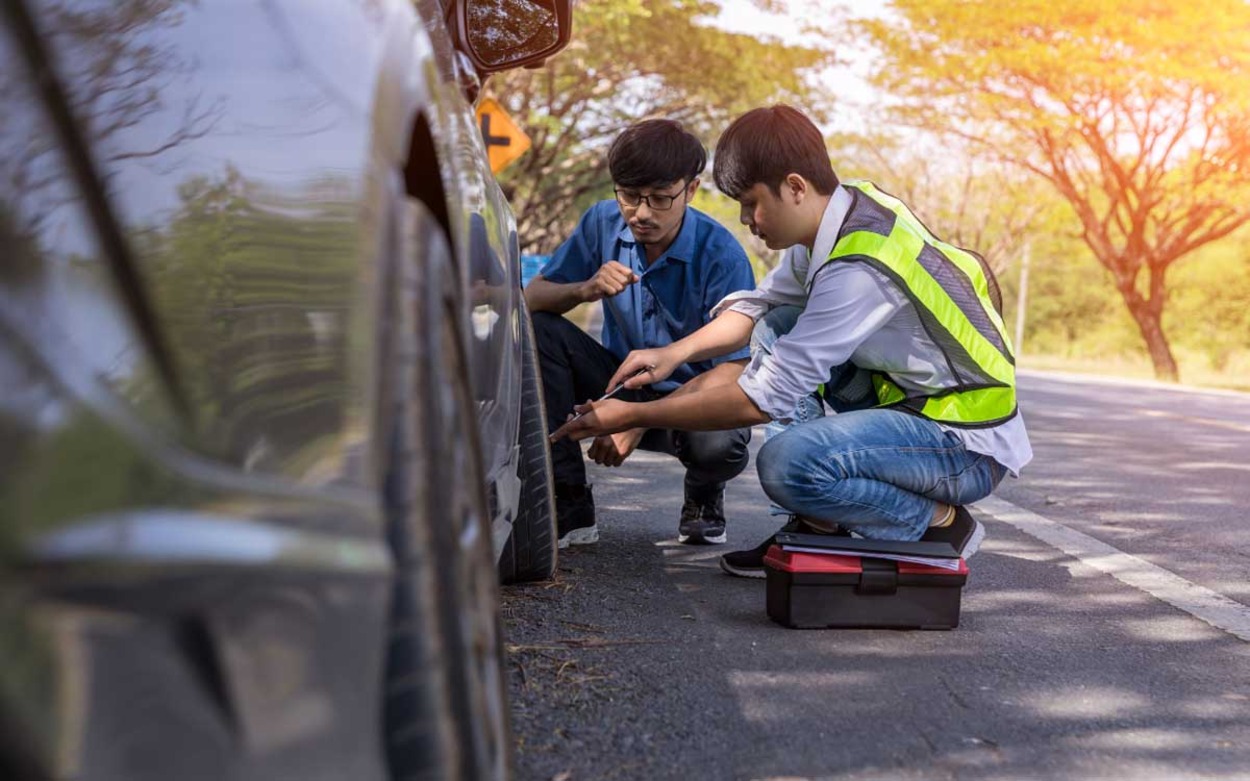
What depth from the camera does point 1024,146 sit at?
90.6 feet

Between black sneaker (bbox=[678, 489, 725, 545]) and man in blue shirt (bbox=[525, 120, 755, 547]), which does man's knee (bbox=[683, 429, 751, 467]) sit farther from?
black sneaker (bbox=[678, 489, 725, 545])

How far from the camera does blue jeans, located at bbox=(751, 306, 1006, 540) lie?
366cm

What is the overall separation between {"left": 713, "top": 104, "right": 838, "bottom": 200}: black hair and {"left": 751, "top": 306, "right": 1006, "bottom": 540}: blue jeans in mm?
651

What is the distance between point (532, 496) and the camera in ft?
11.6

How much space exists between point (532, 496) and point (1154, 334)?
23303 millimetres

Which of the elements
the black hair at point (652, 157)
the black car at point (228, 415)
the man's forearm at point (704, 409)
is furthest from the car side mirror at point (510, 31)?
the black car at point (228, 415)

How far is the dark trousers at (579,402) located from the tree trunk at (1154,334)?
20.7 meters

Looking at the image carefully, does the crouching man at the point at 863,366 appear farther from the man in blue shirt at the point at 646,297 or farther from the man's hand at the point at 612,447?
the man in blue shirt at the point at 646,297

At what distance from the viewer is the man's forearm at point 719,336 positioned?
4.19m

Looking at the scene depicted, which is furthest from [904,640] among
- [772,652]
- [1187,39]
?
[1187,39]

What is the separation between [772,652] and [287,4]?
2.14 metres

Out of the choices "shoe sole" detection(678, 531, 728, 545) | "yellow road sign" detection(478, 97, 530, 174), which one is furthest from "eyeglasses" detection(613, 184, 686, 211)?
"yellow road sign" detection(478, 97, 530, 174)

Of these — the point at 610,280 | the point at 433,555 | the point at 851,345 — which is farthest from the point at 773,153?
the point at 433,555

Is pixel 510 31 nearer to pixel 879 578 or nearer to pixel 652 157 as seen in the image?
pixel 652 157
